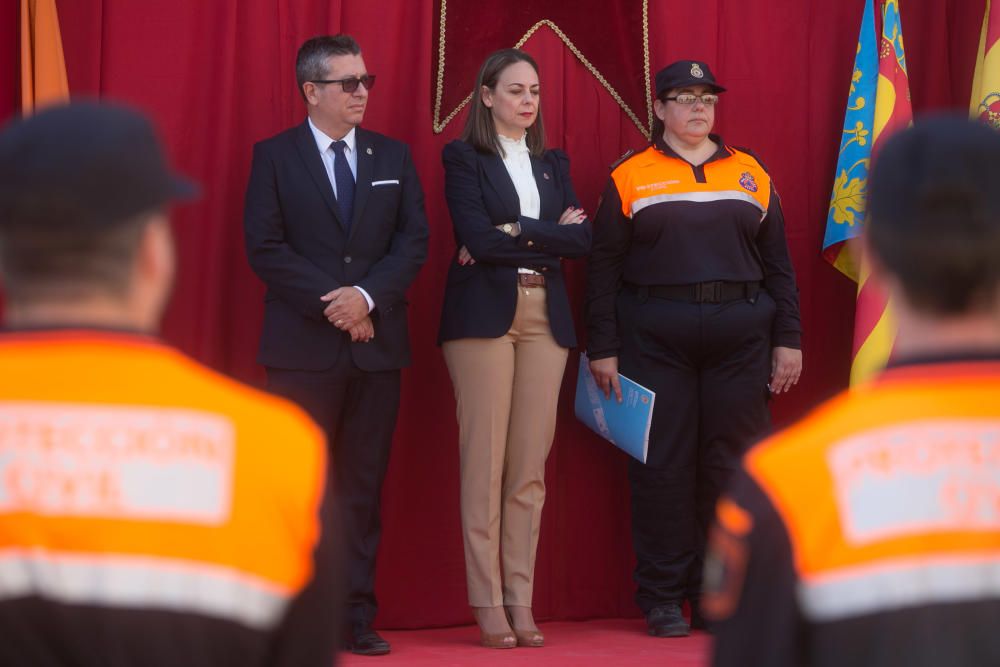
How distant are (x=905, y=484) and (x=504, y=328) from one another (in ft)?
9.33

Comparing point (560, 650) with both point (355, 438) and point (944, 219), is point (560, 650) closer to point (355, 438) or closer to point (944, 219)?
point (355, 438)

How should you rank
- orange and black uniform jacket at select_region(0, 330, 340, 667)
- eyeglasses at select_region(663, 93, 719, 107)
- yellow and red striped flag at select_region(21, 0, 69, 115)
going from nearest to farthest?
orange and black uniform jacket at select_region(0, 330, 340, 667), yellow and red striped flag at select_region(21, 0, 69, 115), eyeglasses at select_region(663, 93, 719, 107)

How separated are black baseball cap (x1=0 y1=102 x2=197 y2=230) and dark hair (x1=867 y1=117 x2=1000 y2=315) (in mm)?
638

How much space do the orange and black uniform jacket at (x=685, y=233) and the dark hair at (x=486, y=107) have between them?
37cm

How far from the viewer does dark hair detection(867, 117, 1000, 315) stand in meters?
1.17

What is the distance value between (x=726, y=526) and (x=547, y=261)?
287 centimetres

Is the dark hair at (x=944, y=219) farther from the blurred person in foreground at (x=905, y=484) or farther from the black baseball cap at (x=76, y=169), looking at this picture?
the black baseball cap at (x=76, y=169)

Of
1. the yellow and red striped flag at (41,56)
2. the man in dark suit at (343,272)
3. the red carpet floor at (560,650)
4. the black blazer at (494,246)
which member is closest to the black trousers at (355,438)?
the man in dark suit at (343,272)

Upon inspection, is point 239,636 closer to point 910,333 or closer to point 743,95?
point 910,333

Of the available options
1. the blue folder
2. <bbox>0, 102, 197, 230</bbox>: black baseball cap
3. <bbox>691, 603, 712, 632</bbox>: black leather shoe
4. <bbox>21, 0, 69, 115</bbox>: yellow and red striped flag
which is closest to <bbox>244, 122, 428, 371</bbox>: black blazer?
<bbox>21, 0, 69, 115</bbox>: yellow and red striped flag

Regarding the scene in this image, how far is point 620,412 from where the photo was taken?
13.9 ft

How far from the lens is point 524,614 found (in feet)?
13.3

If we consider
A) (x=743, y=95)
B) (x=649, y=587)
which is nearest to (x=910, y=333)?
(x=649, y=587)

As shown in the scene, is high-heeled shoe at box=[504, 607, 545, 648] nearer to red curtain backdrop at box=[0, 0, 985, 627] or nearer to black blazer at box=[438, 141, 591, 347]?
red curtain backdrop at box=[0, 0, 985, 627]
